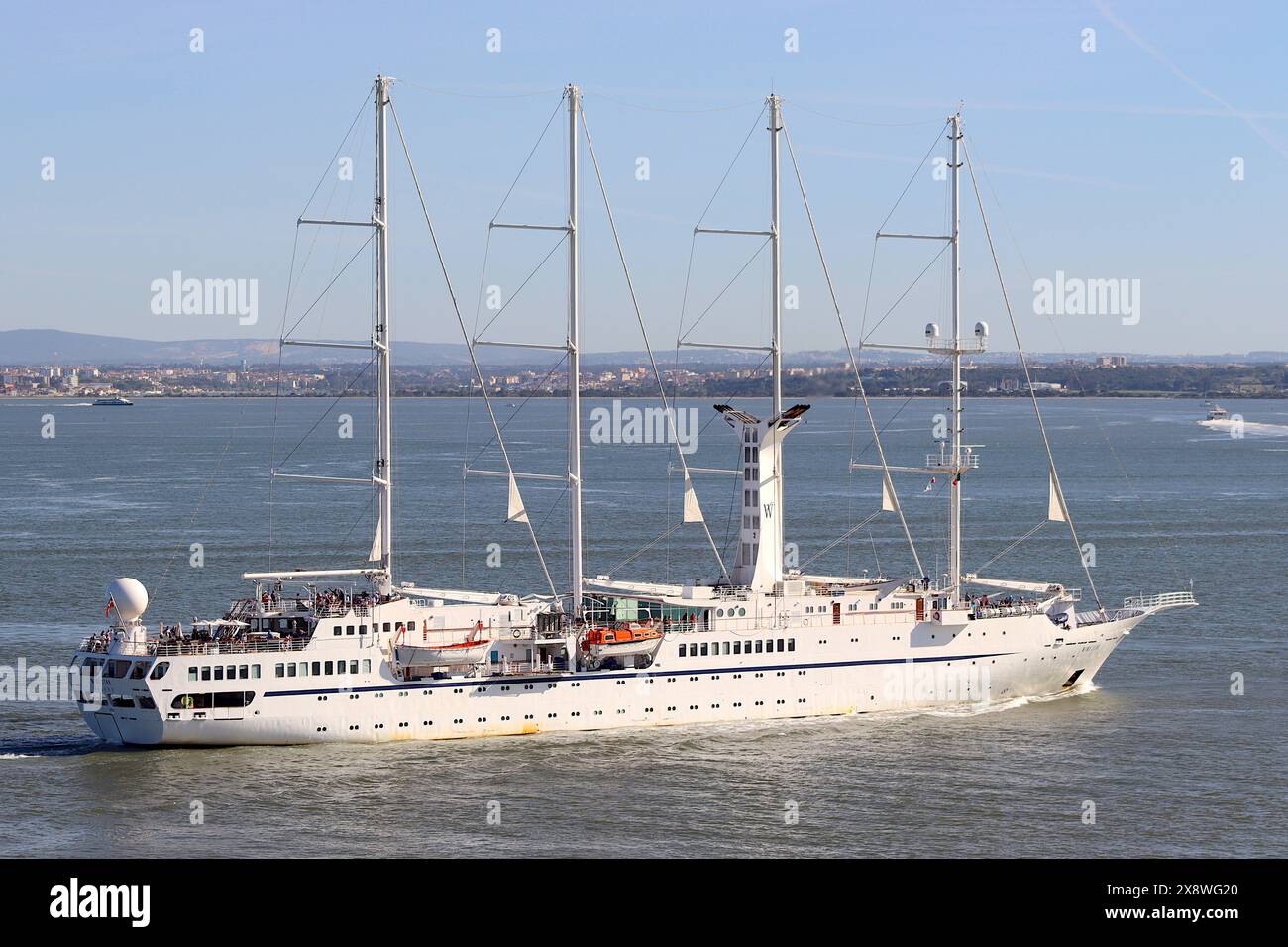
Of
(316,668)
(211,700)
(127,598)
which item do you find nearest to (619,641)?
(316,668)

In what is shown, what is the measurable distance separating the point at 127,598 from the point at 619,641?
12.8m

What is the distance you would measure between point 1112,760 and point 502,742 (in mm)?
15442

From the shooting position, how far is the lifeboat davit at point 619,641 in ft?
155

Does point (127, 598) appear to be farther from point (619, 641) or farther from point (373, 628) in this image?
point (619, 641)

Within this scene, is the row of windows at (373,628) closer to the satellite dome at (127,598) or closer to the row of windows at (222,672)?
the row of windows at (222,672)

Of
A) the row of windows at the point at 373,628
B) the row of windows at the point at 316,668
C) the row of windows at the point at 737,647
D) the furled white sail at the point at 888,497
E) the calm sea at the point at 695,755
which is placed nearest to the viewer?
the calm sea at the point at 695,755

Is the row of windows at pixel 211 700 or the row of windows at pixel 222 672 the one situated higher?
the row of windows at pixel 222 672

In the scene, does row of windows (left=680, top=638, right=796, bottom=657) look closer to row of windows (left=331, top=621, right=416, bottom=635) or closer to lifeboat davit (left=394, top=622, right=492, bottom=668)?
lifeboat davit (left=394, top=622, right=492, bottom=668)

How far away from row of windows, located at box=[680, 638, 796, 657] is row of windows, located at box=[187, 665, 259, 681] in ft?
37.5

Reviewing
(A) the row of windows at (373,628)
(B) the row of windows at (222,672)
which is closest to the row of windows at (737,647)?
(A) the row of windows at (373,628)

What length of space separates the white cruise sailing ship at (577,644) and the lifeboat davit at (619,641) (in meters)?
0.06

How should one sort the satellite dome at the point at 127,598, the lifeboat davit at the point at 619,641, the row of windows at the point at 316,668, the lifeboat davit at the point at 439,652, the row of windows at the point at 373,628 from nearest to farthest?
the satellite dome at the point at 127,598, the row of windows at the point at 316,668, the row of windows at the point at 373,628, the lifeboat davit at the point at 439,652, the lifeboat davit at the point at 619,641

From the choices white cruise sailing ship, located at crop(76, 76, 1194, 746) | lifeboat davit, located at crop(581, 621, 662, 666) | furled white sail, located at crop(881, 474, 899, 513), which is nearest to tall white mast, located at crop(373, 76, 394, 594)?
white cruise sailing ship, located at crop(76, 76, 1194, 746)

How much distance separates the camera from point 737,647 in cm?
4819
